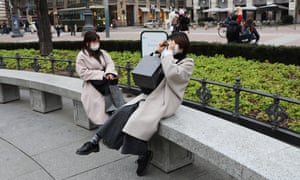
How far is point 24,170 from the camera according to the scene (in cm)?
429

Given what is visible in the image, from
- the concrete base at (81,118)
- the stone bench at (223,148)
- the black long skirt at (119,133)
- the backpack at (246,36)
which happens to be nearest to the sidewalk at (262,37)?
the backpack at (246,36)

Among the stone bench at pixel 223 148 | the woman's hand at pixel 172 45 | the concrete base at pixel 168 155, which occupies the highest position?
the woman's hand at pixel 172 45

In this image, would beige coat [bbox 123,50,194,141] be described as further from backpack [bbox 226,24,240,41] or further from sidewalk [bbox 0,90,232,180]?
backpack [bbox 226,24,240,41]

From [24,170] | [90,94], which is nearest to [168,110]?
[90,94]

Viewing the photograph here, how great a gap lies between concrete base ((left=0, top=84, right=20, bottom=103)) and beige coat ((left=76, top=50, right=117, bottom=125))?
363 cm

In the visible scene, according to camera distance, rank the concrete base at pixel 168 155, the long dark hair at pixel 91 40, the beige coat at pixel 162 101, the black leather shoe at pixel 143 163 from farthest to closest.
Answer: the long dark hair at pixel 91 40 → the concrete base at pixel 168 155 → the black leather shoe at pixel 143 163 → the beige coat at pixel 162 101

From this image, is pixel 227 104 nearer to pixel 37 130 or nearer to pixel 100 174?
pixel 100 174

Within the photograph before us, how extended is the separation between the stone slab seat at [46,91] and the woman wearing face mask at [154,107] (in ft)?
5.92

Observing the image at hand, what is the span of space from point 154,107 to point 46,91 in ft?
11.0

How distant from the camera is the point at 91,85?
4.94 metres

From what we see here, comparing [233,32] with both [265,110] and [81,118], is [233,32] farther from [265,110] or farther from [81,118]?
[81,118]

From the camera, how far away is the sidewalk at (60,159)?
13.4ft

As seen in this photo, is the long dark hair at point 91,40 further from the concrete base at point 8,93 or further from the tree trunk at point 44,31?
the tree trunk at point 44,31

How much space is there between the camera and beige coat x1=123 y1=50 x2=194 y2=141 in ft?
12.0
